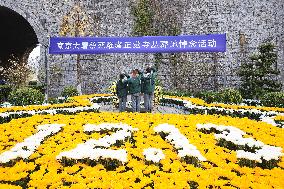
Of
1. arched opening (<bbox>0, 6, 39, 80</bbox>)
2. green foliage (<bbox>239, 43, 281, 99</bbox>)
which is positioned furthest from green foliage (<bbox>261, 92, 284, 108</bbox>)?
arched opening (<bbox>0, 6, 39, 80</bbox>)

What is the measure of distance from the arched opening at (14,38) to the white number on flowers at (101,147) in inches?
858

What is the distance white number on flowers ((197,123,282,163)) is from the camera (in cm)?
459

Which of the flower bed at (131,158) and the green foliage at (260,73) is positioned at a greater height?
the green foliage at (260,73)

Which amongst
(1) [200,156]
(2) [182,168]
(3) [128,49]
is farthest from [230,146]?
(3) [128,49]

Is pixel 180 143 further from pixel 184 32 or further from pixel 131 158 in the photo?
pixel 184 32

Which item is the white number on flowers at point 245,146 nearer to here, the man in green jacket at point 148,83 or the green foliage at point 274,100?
the man in green jacket at point 148,83

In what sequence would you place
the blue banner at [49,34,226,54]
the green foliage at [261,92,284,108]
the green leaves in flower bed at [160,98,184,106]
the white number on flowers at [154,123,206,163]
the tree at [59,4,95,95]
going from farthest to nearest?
Result: the tree at [59,4,95,95]
the blue banner at [49,34,226,54]
the green leaves in flower bed at [160,98,184,106]
the green foliage at [261,92,284,108]
the white number on flowers at [154,123,206,163]

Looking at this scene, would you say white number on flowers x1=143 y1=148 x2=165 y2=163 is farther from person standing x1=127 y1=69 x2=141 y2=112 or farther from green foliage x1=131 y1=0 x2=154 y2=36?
green foliage x1=131 y1=0 x2=154 y2=36

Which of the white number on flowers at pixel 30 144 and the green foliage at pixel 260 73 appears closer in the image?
the white number on flowers at pixel 30 144

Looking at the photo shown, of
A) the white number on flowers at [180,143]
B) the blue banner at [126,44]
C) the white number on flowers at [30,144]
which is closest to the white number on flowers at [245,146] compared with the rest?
the white number on flowers at [180,143]

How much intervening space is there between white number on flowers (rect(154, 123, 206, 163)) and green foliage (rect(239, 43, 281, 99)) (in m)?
14.5

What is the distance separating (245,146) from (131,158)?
7.16ft

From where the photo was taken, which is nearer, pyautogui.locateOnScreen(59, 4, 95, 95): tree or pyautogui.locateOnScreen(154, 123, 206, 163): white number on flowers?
pyautogui.locateOnScreen(154, 123, 206, 163): white number on flowers

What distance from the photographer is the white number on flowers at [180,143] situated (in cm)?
474
